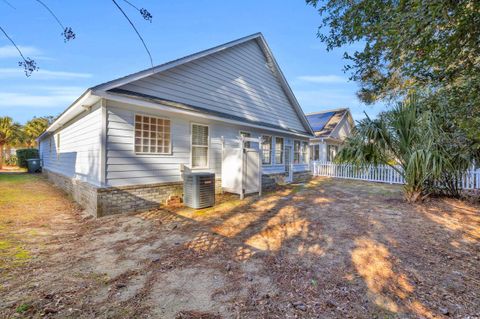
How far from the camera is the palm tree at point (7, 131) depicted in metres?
22.9

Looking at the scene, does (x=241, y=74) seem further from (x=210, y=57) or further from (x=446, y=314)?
(x=446, y=314)

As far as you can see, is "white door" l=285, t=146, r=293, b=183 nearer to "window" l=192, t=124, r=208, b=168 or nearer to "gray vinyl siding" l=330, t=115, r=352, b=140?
"window" l=192, t=124, r=208, b=168

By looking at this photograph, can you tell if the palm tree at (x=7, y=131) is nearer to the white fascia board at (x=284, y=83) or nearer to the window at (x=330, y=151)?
the white fascia board at (x=284, y=83)

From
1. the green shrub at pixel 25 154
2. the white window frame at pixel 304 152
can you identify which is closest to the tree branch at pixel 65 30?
the white window frame at pixel 304 152

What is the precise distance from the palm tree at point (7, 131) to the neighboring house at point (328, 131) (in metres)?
31.1

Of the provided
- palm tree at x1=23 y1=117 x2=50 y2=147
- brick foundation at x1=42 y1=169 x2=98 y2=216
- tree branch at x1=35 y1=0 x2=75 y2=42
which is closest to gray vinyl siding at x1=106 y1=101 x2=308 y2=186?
brick foundation at x1=42 y1=169 x2=98 y2=216

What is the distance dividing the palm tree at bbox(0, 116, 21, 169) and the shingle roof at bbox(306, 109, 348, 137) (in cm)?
3168

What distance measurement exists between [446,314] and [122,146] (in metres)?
6.97

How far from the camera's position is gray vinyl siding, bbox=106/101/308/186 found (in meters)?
5.90

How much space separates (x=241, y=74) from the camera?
33.7 feet

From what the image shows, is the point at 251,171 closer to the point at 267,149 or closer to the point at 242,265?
the point at 267,149

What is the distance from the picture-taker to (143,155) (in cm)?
650

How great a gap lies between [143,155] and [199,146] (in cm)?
209

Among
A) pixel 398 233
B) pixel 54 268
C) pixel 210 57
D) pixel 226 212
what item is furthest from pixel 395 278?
pixel 210 57
